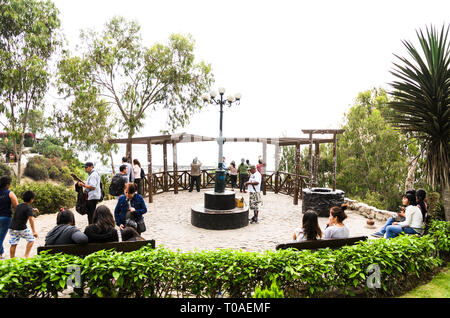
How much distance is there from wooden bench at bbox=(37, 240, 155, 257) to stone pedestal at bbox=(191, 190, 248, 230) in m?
3.76

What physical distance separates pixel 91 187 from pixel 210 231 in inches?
120

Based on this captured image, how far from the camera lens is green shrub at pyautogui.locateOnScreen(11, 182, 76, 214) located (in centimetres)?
955

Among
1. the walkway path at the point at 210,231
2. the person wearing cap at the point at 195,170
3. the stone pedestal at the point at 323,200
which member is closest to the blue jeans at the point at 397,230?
the walkway path at the point at 210,231

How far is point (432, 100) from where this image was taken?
551cm

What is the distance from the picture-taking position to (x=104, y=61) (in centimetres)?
1600

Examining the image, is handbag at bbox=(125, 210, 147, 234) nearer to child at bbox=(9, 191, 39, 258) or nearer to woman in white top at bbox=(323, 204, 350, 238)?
child at bbox=(9, 191, 39, 258)

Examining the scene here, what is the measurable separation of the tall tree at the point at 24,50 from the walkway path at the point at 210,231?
24.2 ft

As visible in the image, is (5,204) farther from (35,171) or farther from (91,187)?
(35,171)

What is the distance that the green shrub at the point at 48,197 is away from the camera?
31.3ft

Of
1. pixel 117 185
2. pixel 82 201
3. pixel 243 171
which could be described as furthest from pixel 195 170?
pixel 82 201

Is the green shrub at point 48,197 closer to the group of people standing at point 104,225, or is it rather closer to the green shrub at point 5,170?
the group of people standing at point 104,225

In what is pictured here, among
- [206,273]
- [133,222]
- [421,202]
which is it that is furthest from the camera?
[421,202]

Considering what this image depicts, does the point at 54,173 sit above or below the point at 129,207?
below
